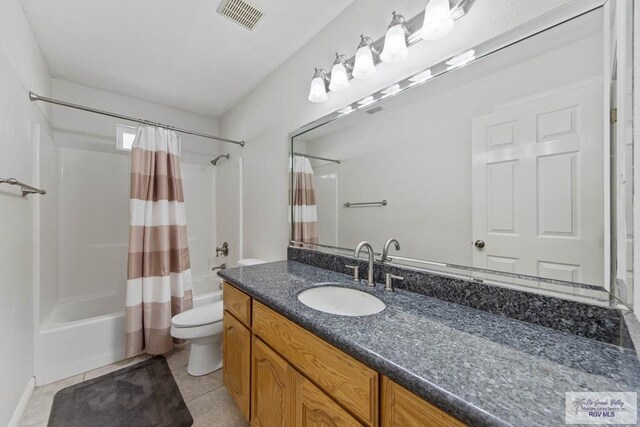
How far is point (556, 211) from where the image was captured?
30.8 inches

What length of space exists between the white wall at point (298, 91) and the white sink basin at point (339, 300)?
807mm

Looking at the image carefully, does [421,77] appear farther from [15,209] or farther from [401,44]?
[15,209]

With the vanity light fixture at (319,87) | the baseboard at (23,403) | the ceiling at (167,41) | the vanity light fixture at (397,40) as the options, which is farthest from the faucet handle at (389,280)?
the baseboard at (23,403)

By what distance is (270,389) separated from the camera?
103 cm

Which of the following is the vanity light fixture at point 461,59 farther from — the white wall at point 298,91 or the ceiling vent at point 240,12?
Result: the ceiling vent at point 240,12

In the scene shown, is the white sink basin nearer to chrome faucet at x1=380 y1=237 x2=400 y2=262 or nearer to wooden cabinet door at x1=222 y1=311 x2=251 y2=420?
chrome faucet at x1=380 y1=237 x2=400 y2=262

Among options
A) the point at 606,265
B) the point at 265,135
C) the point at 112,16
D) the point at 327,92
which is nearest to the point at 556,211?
the point at 606,265

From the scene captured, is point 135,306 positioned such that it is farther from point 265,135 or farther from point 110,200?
point 265,135

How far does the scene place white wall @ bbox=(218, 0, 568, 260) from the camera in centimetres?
96

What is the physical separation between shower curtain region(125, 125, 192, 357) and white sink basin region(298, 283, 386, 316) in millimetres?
1491

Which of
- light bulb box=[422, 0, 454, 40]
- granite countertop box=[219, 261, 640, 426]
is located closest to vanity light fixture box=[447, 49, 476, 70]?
light bulb box=[422, 0, 454, 40]

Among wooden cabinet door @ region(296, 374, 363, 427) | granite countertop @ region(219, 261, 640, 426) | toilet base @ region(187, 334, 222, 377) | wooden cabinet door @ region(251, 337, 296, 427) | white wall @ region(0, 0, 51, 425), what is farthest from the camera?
toilet base @ region(187, 334, 222, 377)

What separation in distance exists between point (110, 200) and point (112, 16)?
166 centimetres

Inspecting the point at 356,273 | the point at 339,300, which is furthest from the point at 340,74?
the point at 339,300
